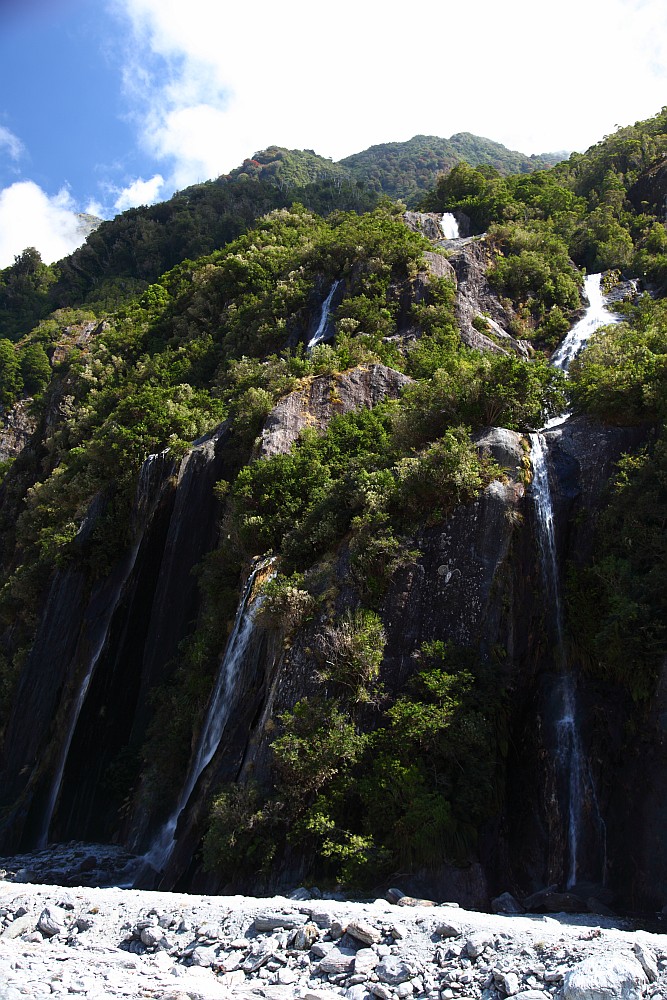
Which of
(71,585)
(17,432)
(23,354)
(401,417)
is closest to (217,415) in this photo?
(71,585)

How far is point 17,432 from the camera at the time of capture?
51062mm

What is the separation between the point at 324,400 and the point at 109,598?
956 centimetres

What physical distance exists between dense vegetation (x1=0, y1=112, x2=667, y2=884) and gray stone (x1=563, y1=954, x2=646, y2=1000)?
4.49 metres

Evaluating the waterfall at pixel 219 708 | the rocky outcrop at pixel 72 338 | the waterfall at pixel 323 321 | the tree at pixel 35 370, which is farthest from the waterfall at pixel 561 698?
the tree at pixel 35 370

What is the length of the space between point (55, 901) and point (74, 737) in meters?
9.70

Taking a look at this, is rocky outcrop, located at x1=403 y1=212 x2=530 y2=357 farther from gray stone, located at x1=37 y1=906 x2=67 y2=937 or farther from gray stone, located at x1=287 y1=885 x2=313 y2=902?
gray stone, located at x1=37 y1=906 x2=67 y2=937

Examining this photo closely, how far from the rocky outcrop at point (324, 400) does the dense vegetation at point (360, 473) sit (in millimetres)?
552

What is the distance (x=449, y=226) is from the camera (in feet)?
133

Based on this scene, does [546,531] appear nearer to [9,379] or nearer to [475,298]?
[475,298]

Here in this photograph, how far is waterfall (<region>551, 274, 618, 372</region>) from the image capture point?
89.2 ft

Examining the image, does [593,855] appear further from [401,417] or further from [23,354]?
[23,354]

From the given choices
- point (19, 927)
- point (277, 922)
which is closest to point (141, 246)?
point (19, 927)

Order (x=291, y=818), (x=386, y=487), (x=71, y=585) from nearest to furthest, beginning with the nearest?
(x=291, y=818)
(x=386, y=487)
(x=71, y=585)

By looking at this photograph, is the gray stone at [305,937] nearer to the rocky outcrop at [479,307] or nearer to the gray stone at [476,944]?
the gray stone at [476,944]
